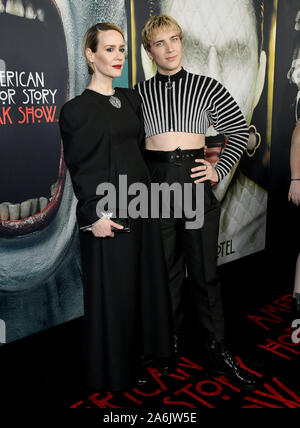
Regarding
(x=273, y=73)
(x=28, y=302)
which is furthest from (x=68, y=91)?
(x=273, y=73)

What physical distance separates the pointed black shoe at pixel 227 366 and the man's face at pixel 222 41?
1.77 metres

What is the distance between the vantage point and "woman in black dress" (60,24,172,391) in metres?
1.72

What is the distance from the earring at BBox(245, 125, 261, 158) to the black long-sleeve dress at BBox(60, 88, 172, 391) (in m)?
1.72

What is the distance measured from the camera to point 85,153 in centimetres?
171

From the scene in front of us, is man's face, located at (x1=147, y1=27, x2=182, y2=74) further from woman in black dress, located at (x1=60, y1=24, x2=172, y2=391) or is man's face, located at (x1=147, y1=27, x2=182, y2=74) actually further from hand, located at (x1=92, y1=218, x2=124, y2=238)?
hand, located at (x1=92, y1=218, x2=124, y2=238)

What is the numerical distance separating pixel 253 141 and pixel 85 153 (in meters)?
2.16

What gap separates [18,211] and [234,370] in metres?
1.36

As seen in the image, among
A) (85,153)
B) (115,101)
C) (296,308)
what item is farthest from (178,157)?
(296,308)

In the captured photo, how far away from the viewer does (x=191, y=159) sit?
6.86 ft

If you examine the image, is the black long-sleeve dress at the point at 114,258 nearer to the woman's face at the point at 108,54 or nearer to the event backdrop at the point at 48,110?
the woman's face at the point at 108,54

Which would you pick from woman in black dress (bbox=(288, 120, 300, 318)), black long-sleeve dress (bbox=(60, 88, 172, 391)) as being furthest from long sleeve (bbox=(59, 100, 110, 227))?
woman in black dress (bbox=(288, 120, 300, 318))

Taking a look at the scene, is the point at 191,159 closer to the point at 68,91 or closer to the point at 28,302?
the point at 68,91

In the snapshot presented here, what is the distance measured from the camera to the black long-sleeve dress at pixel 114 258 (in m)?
1.71

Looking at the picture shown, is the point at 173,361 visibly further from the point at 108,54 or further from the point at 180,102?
the point at 108,54
